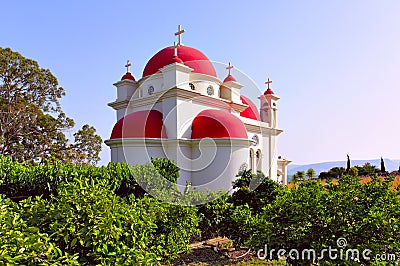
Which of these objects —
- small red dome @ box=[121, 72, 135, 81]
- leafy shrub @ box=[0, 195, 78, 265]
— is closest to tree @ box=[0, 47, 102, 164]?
small red dome @ box=[121, 72, 135, 81]

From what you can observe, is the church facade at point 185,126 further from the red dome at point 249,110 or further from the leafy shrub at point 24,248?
the leafy shrub at point 24,248

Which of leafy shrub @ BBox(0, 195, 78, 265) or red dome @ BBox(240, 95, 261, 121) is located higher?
red dome @ BBox(240, 95, 261, 121)

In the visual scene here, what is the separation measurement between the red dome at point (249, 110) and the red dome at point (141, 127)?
693cm

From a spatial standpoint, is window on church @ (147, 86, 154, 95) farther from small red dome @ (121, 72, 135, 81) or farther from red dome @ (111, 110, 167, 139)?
small red dome @ (121, 72, 135, 81)

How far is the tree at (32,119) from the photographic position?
20.5m

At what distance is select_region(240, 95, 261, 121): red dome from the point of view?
19.5 m

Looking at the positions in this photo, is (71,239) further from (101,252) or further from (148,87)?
(148,87)

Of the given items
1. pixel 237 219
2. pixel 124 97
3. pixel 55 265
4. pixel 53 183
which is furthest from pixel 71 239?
pixel 124 97

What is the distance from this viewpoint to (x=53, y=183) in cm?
842

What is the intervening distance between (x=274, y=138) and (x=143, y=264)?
64.4 feet

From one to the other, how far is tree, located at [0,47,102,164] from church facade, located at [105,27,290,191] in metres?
8.90

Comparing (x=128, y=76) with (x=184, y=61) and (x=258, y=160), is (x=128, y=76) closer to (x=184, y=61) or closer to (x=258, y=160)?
(x=184, y=61)

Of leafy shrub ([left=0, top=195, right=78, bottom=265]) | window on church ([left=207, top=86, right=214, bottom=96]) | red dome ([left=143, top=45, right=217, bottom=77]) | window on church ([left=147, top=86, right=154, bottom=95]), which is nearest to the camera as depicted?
leafy shrub ([left=0, top=195, right=78, bottom=265])

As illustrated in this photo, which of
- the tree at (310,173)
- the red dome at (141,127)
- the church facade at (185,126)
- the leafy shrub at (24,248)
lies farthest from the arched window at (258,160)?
the tree at (310,173)
